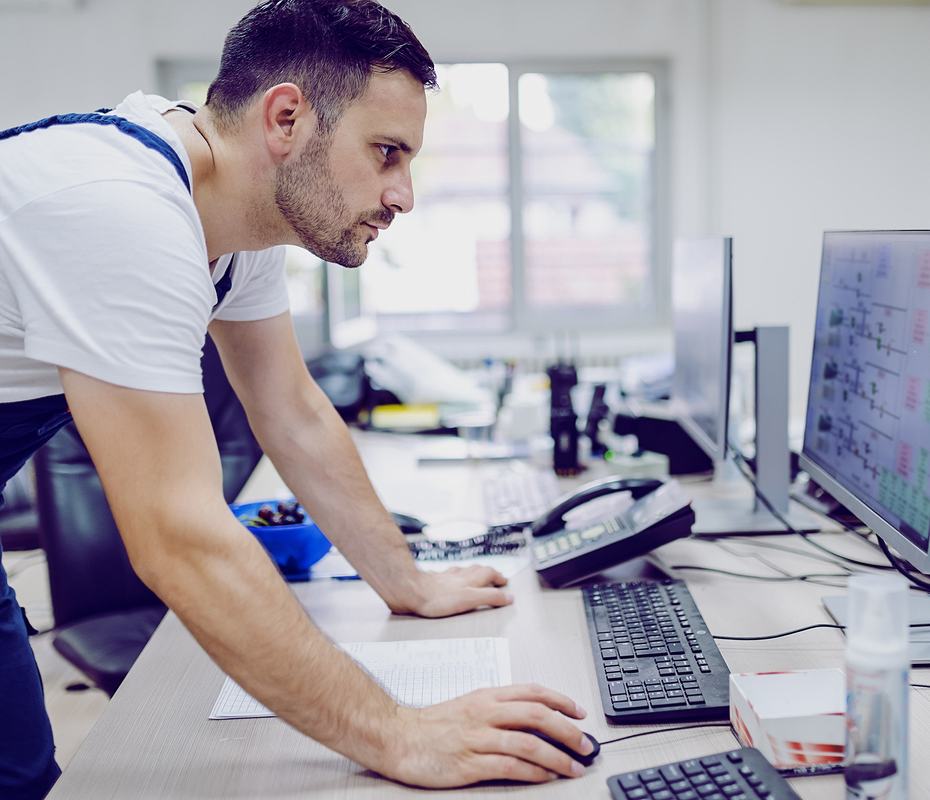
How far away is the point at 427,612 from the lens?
1.17 metres

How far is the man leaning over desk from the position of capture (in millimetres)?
789

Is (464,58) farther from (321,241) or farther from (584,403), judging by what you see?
(321,241)

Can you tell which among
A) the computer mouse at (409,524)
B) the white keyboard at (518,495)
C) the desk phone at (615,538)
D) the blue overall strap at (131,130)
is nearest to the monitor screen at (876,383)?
the desk phone at (615,538)

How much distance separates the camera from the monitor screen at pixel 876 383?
3.03 ft

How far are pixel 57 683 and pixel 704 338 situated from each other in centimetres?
195

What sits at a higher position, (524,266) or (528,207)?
(528,207)

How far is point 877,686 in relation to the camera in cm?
61

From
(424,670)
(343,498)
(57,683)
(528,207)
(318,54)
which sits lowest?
(57,683)

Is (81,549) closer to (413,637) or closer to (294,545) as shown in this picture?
(294,545)

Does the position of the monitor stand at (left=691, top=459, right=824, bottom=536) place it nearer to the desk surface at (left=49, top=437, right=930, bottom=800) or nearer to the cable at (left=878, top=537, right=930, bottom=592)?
the desk surface at (left=49, top=437, right=930, bottom=800)

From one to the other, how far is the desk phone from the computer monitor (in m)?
1.59

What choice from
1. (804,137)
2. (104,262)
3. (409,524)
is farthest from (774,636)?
(804,137)

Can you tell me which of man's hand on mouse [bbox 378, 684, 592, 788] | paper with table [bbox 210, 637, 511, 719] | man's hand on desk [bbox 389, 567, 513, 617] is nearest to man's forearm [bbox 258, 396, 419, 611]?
man's hand on desk [bbox 389, 567, 513, 617]

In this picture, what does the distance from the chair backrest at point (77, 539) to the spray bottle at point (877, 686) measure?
4.73 feet
